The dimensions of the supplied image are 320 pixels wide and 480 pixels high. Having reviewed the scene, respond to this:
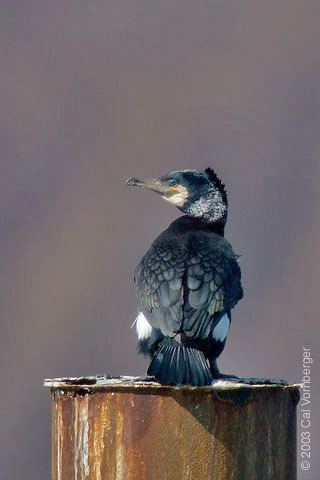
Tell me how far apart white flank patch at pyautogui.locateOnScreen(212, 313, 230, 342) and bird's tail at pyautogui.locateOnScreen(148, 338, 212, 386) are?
20cm

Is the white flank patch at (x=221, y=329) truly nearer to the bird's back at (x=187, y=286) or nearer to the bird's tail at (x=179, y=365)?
the bird's back at (x=187, y=286)

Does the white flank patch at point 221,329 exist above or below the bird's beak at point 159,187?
below

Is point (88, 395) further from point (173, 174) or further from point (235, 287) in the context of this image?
point (173, 174)

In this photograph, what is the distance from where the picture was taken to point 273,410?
10.0ft

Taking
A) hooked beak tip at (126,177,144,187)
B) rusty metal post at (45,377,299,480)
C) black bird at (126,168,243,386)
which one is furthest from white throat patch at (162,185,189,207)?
rusty metal post at (45,377,299,480)

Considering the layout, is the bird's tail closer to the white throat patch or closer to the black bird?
the black bird

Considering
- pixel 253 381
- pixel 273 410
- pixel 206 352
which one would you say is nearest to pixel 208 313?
pixel 206 352

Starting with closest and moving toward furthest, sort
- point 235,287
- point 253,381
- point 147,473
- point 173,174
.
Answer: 1. point 147,473
2. point 253,381
3. point 235,287
4. point 173,174

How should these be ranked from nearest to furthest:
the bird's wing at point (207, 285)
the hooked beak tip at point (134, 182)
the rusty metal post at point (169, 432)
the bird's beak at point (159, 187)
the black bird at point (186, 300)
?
the rusty metal post at point (169, 432)
the black bird at point (186, 300)
the bird's wing at point (207, 285)
the hooked beak tip at point (134, 182)
the bird's beak at point (159, 187)

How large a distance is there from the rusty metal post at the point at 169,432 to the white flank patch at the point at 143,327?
0.86m

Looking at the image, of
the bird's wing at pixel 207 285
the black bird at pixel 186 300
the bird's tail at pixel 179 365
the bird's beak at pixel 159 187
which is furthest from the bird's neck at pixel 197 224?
the bird's tail at pixel 179 365

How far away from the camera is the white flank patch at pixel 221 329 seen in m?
3.82

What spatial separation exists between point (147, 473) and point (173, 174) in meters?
1.91

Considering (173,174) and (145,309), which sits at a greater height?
(173,174)
